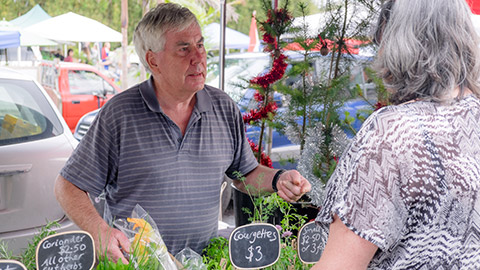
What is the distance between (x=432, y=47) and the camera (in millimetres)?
974

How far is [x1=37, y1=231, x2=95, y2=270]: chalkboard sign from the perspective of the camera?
127 centimetres

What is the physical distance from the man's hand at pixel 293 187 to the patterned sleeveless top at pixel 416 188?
0.77 meters

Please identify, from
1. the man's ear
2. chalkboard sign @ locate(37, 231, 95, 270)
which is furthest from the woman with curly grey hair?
the man's ear

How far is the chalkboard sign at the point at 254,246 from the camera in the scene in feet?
4.78

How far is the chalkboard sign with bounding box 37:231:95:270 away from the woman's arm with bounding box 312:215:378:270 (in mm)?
667

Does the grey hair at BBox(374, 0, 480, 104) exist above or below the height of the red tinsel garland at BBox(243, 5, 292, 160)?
above

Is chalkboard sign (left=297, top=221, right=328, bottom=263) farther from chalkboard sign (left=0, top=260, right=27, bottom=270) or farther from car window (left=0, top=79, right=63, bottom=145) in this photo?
car window (left=0, top=79, right=63, bottom=145)

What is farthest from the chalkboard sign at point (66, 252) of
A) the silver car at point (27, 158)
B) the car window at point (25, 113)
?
the car window at point (25, 113)

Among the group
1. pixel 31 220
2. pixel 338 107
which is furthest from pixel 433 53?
pixel 31 220

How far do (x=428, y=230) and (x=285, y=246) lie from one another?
78 centimetres

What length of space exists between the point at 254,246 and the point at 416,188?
26.3 inches

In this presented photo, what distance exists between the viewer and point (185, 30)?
1.94 metres

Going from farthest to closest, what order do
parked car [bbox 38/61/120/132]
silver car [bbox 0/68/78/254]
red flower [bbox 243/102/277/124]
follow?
parked car [bbox 38/61/120/132] → red flower [bbox 243/102/277/124] → silver car [bbox 0/68/78/254]

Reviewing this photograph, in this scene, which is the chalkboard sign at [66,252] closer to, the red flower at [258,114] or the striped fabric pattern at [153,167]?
the striped fabric pattern at [153,167]
